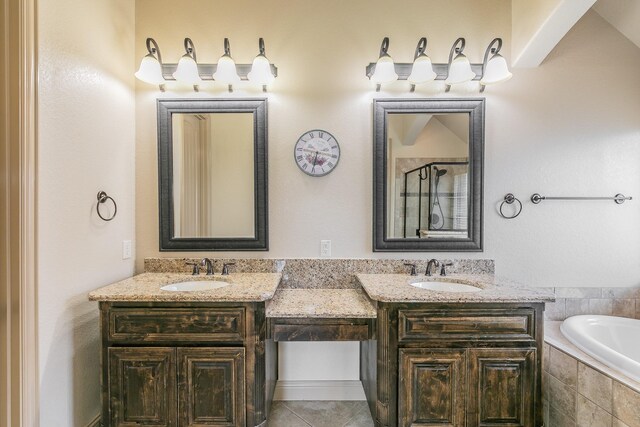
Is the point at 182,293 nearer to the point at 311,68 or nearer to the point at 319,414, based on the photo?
the point at 319,414

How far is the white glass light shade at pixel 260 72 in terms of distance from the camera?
200 centimetres

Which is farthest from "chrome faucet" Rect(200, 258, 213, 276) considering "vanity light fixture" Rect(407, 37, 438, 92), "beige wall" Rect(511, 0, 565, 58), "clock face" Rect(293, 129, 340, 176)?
"beige wall" Rect(511, 0, 565, 58)

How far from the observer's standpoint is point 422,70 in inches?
78.4

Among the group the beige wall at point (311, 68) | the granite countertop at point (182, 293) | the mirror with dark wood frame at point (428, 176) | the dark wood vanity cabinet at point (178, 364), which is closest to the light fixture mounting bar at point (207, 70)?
the beige wall at point (311, 68)

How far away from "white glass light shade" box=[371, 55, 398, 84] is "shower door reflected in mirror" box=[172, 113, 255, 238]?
897mm

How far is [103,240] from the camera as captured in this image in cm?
185

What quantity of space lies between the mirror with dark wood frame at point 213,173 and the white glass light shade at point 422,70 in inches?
39.8

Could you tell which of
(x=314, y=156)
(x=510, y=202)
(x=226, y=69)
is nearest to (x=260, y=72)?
(x=226, y=69)

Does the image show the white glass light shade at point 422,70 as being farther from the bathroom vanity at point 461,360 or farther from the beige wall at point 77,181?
the beige wall at point 77,181

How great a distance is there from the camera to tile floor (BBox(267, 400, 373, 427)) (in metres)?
1.92

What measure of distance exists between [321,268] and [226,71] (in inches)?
56.9

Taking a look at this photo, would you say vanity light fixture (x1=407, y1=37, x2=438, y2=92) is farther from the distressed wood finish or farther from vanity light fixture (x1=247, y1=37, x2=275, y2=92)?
the distressed wood finish

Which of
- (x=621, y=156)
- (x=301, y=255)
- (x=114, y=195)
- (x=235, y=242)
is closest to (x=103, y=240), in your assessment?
(x=114, y=195)

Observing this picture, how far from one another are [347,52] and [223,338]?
1978mm
